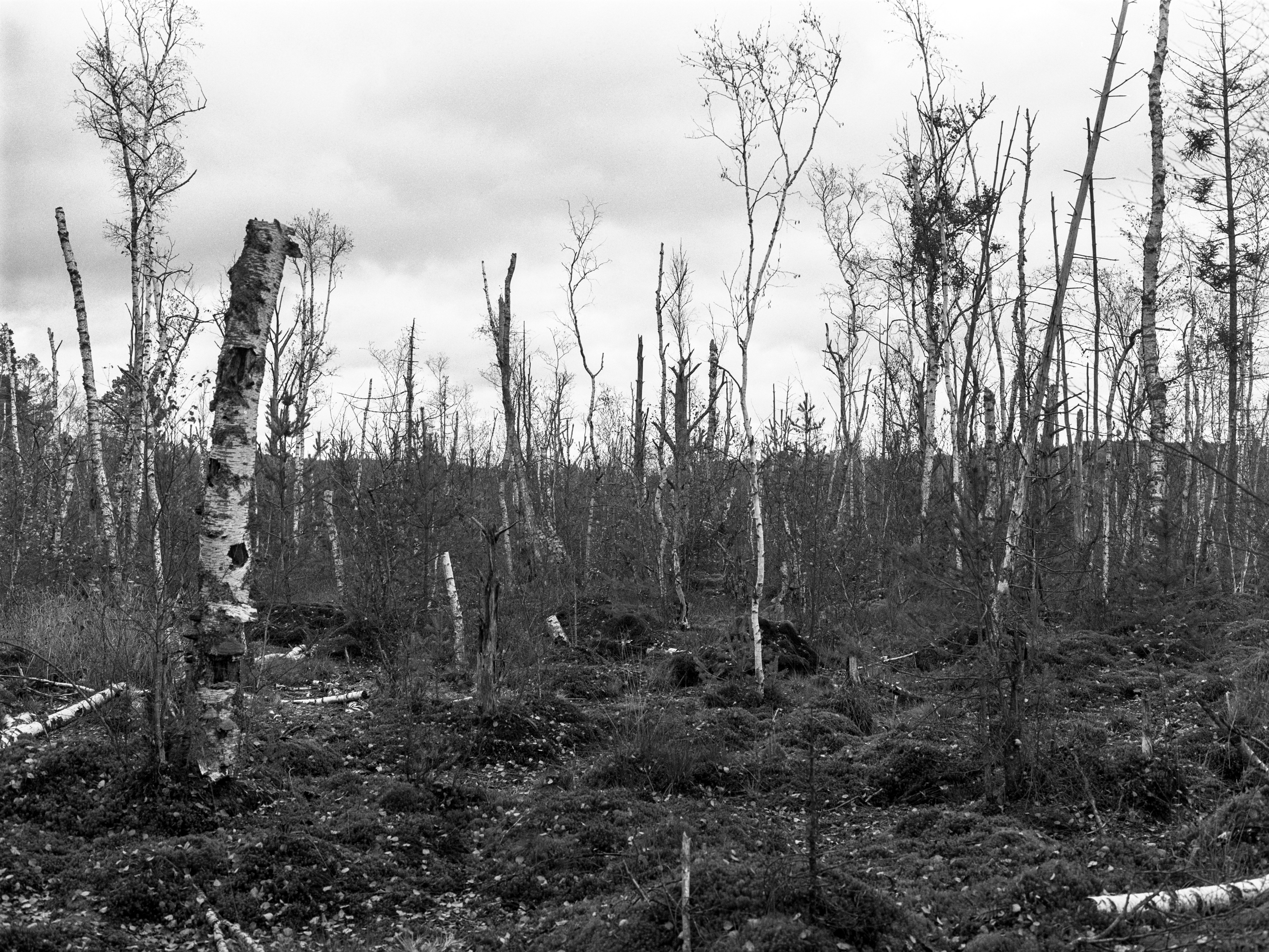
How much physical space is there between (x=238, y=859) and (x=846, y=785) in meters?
4.25

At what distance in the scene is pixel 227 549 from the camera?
579cm

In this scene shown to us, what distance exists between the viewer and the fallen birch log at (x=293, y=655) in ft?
34.7

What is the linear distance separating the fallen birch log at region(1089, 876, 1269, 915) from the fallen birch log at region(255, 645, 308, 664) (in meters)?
8.53

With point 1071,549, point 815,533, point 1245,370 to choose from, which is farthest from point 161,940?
point 1245,370

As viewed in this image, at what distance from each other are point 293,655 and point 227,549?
244 inches

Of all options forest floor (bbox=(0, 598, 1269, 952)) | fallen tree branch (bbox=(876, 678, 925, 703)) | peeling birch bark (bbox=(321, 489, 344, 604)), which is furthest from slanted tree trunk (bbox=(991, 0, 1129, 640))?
peeling birch bark (bbox=(321, 489, 344, 604))

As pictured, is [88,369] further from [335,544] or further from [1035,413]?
[1035,413]

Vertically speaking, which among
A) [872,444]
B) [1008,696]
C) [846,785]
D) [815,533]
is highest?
[872,444]

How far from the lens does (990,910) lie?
163 inches

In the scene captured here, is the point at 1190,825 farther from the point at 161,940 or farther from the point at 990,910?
the point at 161,940

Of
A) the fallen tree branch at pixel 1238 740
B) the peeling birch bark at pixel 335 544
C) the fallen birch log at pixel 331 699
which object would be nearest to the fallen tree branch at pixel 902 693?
the fallen tree branch at pixel 1238 740

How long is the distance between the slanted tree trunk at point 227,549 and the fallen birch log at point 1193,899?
518cm

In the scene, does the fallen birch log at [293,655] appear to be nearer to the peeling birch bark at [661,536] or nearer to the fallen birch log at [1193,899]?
the peeling birch bark at [661,536]

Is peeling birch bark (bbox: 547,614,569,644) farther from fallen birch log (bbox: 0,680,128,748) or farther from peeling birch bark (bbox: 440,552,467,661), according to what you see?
fallen birch log (bbox: 0,680,128,748)
